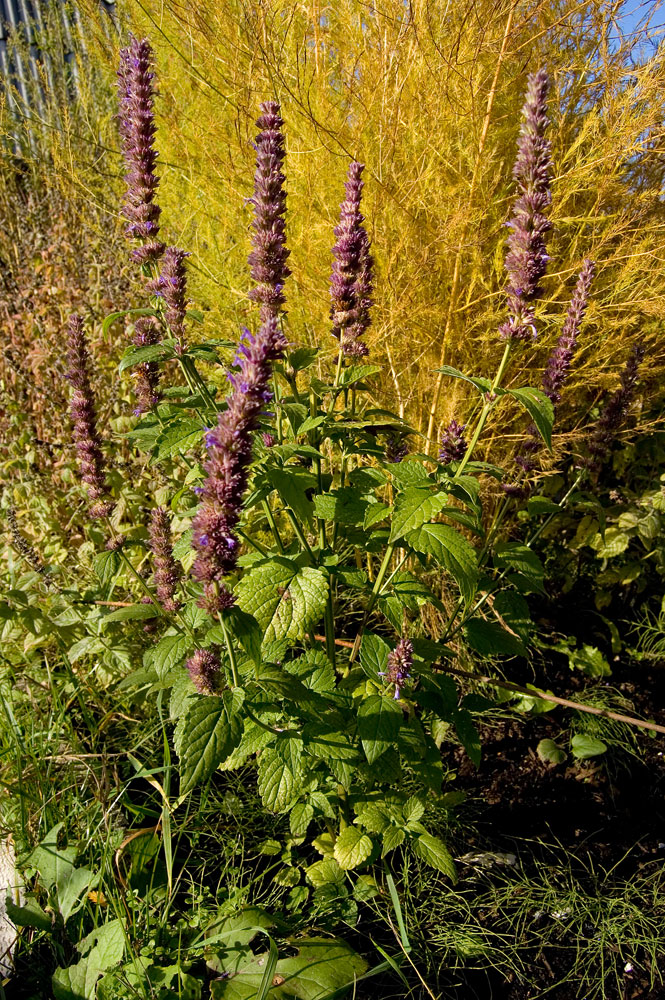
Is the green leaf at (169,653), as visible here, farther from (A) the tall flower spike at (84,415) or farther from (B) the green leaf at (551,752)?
(B) the green leaf at (551,752)

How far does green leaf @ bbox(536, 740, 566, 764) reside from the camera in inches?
91.5

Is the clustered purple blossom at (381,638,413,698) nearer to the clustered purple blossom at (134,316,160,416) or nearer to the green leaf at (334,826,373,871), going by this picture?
the green leaf at (334,826,373,871)

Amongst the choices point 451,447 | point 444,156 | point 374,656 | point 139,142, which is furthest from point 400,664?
point 444,156

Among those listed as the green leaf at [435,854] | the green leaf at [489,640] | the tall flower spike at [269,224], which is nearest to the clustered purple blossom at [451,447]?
the green leaf at [489,640]

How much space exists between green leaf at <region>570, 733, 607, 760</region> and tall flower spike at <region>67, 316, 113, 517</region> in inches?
64.7

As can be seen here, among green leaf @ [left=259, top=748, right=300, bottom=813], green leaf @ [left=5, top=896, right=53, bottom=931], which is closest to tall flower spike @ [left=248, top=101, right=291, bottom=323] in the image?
green leaf @ [left=259, top=748, right=300, bottom=813]

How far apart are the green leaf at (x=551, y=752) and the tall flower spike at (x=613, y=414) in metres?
0.96

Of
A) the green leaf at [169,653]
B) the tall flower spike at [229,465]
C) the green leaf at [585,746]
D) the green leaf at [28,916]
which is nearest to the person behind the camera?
the tall flower spike at [229,465]

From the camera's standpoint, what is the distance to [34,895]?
180 centimetres

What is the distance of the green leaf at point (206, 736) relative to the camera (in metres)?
1.20

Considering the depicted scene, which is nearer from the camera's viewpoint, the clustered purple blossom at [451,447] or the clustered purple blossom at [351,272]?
the clustered purple blossom at [351,272]

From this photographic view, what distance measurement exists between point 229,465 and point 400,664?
2.17 feet

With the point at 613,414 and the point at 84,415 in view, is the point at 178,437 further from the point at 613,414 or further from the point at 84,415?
the point at 613,414

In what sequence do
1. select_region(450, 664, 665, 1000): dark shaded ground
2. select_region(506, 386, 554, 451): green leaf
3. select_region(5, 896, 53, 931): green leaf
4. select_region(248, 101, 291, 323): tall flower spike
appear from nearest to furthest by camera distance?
select_region(506, 386, 554, 451): green leaf → select_region(248, 101, 291, 323): tall flower spike → select_region(5, 896, 53, 931): green leaf → select_region(450, 664, 665, 1000): dark shaded ground
